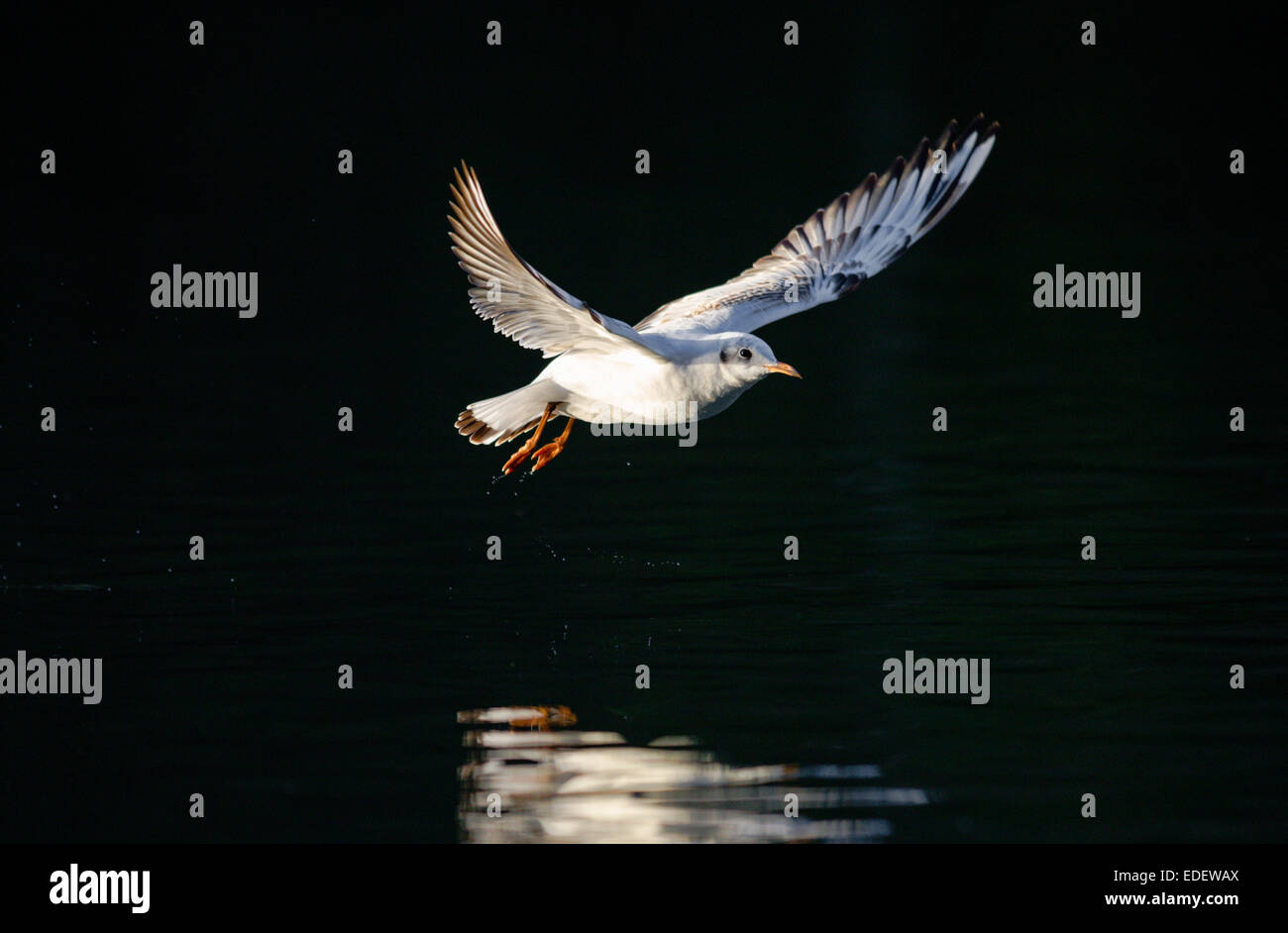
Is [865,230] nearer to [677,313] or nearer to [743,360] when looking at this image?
[677,313]

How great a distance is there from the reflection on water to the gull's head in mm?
2623

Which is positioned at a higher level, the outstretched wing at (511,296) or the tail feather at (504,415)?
the outstretched wing at (511,296)

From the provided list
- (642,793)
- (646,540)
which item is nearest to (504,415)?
(646,540)

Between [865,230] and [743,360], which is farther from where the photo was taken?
[865,230]

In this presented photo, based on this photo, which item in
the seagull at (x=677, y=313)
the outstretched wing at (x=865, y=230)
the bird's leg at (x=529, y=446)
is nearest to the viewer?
the seagull at (x=677, y=313)

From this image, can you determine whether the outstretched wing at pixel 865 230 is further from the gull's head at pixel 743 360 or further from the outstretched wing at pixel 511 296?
the outstretched wing at pixel 511 296

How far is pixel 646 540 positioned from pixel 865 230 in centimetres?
301

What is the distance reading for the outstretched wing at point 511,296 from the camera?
1278 cm

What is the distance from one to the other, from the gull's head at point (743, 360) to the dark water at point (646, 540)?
1783 mm

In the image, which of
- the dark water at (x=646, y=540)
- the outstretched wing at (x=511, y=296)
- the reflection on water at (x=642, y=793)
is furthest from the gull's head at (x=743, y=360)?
the reflection on water at (x=642, y=793)

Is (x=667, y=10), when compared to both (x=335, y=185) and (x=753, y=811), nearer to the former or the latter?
(x=335, y=185)

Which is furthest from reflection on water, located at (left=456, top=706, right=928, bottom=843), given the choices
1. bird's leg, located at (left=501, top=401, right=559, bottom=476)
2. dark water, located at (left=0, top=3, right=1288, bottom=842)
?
bird's leg, located at (left=501, top=401, right=559, bottom=476)

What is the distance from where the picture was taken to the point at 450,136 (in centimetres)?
4581

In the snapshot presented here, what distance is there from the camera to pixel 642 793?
11.4 meters
